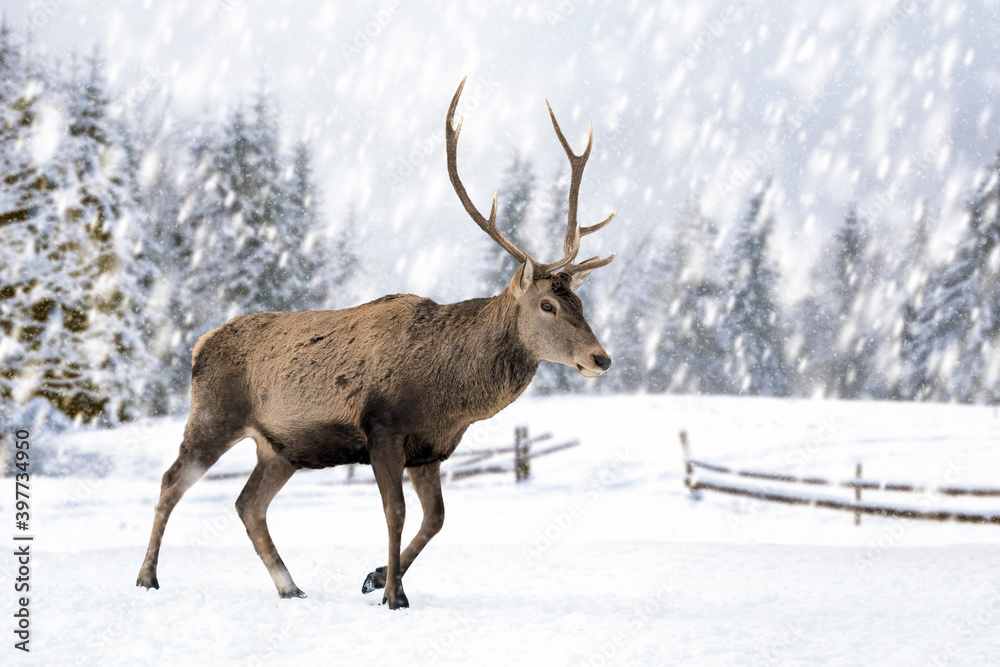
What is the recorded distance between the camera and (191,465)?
6.19 meters

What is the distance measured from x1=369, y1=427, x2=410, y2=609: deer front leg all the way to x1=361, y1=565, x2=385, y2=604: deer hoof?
47 centimetres

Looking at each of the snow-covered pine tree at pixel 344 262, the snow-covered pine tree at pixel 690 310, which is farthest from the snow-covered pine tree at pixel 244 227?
the snow-covered pine tree at pixel 690 310

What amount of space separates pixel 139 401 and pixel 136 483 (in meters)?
3.59

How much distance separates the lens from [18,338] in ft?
56.9

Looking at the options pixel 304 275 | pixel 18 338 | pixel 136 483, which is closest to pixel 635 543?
pixel 136 483

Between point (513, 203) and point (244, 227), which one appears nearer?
point (244, 227)

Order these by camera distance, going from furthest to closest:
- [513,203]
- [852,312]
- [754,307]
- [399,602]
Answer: [852,312] → [754,307] → [513,203] → [399,602]

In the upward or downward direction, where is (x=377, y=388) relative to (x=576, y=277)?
downward

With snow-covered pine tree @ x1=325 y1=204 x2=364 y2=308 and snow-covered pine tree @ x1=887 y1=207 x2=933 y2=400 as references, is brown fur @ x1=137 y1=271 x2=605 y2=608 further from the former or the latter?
snow-covered pine tree @ x1=887 y1=207 x2=933 y2=400

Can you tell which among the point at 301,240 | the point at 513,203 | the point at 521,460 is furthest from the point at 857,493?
the point at 513,203

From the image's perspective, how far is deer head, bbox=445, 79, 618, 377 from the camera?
210 inches

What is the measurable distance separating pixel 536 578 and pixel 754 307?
30.5 meters

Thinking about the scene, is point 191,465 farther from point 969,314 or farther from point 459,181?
point 969,314

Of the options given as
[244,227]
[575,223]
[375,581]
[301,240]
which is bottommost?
[375,581]
